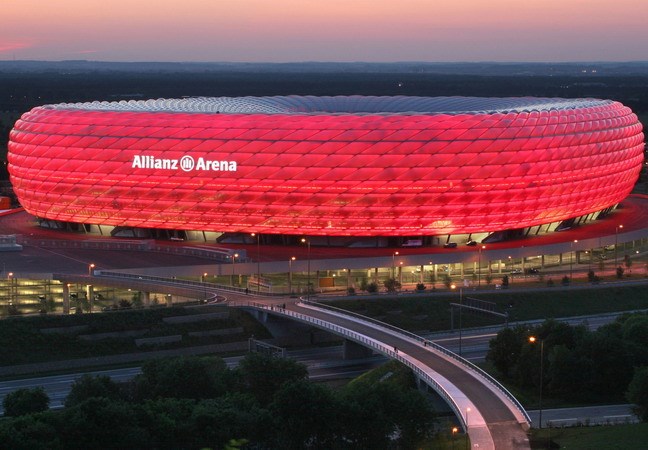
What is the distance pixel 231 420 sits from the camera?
5394 cm

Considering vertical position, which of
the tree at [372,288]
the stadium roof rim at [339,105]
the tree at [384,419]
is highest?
the stadium roof rim at [339,105]

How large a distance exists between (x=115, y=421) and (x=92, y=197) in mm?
53568

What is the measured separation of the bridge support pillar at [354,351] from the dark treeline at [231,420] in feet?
54.8

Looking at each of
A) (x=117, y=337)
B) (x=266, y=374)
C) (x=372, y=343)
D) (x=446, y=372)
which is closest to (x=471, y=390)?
(x=446, y=372)

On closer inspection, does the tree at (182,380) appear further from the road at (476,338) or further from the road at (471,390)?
the road at (476,338)

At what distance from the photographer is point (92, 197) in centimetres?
10444

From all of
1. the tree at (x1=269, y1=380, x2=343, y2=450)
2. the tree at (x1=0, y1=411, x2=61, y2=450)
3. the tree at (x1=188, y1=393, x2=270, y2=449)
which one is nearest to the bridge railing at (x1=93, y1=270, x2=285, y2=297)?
the tree at (x1=269, y1=380, x2=343, y2=450)

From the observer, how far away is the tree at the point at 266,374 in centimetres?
6275

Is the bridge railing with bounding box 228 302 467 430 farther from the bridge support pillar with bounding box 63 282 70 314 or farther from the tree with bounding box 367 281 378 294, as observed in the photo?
the bridge support pillar with bounding box 63 282 70 314

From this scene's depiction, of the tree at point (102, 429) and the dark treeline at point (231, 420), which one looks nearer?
the tree at point (102, 429)

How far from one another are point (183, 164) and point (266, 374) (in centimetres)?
4014

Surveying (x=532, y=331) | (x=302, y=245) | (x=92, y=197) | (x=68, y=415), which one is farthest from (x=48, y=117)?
(x=68, y=415)

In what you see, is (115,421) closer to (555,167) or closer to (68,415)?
(68,415)

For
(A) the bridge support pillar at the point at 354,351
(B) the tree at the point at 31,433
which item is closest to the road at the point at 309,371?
(A) the bridge support pillar at the point at 354,351
